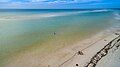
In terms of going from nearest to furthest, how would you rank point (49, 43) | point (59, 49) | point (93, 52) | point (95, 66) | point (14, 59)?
point (95, 66), point (14, 59), point (93, 52), point (59, 49), point (49, 43)

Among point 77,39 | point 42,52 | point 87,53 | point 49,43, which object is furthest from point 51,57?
point 77,39

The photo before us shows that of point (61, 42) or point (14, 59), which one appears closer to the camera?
point (14, 59)

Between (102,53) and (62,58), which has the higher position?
(102,53)

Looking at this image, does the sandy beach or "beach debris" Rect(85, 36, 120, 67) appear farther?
the sandy beach

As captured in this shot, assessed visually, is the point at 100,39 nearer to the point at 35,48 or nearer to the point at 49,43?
the point at 49,43

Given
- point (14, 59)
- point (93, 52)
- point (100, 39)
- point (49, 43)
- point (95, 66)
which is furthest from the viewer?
point (100, 39)

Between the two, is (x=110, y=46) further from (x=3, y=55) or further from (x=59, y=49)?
(x=3, y=55)

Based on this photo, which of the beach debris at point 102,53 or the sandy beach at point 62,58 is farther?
the sandy beach at point 62,58

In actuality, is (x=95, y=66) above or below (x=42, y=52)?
above

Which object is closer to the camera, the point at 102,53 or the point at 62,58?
the point at 62,58
